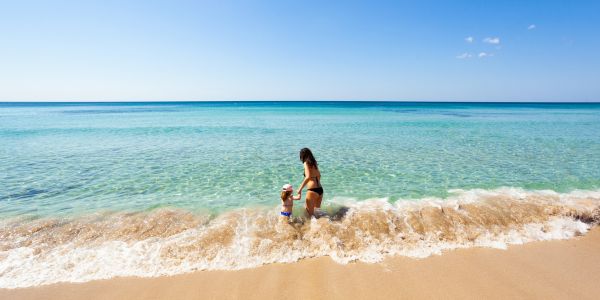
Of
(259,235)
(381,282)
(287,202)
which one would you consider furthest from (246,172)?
(381,282)

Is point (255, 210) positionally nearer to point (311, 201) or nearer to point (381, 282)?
point (311, 201)

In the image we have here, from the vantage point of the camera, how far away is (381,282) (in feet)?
13.3

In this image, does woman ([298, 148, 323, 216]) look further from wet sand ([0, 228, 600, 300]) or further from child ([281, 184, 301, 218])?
wet sand ([0, 228, 600, 300])

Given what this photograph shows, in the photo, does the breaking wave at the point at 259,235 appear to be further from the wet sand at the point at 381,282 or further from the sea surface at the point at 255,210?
the wet sand at the point at 381,282

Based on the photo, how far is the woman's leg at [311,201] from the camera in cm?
612

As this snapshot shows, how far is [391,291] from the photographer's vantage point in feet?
12.7

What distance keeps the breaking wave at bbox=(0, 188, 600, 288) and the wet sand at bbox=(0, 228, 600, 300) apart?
0.21 metres

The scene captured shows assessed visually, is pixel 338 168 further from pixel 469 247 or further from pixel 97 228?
pixel 97 228

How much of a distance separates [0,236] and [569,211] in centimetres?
1237

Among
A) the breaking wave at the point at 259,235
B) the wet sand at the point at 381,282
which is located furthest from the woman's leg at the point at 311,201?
the wet sand at the point at 381,282

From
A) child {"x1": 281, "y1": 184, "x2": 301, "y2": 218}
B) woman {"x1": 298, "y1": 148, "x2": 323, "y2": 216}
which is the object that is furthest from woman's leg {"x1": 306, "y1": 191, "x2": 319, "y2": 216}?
child {"x1": 281, "y1": 184, "x2": 301, "y2": 218}

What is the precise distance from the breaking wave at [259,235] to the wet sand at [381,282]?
21 centimetres

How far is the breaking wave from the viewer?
4.46 metres

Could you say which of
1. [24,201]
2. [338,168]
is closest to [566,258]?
[338,168]
